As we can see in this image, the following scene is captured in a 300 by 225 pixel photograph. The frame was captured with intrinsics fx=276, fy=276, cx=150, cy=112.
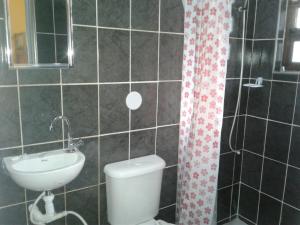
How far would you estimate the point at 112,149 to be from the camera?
1846mm

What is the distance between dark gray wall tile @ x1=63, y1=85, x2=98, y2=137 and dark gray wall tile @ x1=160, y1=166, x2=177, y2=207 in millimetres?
711

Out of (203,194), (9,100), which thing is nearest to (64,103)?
(9,100)

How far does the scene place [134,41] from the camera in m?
1.78

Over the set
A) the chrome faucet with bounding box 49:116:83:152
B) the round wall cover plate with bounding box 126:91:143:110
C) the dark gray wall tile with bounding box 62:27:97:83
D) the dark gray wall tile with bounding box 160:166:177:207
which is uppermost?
the dark gray wall tile with bounding box 62:27:97:83

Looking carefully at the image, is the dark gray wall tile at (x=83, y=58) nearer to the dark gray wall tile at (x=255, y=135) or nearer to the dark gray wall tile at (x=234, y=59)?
the dark gray wall tile at (x=234, y=59)

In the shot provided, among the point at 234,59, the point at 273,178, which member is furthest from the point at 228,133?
the point at 234,59

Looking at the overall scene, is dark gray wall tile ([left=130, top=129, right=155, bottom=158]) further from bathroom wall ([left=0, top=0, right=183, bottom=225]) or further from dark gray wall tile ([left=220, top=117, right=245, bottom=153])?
dark gray wall tile ([left=220, top=117, right=245, bottom=153])

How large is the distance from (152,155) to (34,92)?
3.00 ft

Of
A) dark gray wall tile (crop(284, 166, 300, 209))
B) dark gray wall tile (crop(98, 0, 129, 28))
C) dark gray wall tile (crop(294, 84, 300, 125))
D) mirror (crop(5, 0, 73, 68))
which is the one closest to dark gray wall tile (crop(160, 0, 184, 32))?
dark gray wall tile (crop(98, 0, 129, 28))

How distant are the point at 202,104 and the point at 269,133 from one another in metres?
0.66

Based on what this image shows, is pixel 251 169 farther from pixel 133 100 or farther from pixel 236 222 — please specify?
pixel 133 100

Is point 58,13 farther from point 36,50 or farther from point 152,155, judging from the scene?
point 152,155

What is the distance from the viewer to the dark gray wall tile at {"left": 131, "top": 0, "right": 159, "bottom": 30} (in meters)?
1.74

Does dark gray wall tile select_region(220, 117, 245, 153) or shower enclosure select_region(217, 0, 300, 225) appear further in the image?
dark gray wall tile select_region(220, 117, 245, 153)
